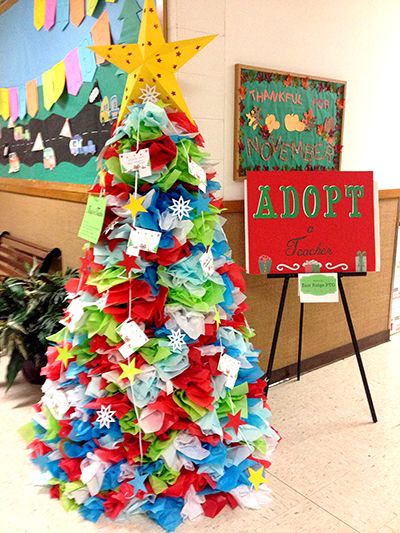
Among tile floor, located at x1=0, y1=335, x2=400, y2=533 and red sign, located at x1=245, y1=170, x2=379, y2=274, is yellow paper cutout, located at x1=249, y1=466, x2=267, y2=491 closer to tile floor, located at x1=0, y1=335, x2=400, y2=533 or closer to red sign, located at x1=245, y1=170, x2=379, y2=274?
tile floor, located at x1=0, y1=335, x2=400, y2=533

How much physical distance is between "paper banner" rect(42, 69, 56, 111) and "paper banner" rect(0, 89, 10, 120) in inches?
29.3

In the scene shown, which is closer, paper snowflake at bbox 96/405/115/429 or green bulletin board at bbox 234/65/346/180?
paper snowflake at bbox 96/405/115/429

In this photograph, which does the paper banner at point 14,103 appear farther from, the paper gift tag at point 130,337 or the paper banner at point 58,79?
the paper gift tag at point 130,337

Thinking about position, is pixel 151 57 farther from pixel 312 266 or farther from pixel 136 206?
pixel 312 266

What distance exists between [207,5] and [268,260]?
1.12 metres

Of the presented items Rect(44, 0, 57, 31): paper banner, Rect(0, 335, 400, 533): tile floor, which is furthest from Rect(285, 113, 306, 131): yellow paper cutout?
Rect(44, 0, 57, 31): paper banner

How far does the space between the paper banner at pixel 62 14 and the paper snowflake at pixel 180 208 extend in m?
1.65

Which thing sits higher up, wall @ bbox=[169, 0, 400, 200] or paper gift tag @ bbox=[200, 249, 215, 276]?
wall @ bbox=[169, 0, 400, 200]

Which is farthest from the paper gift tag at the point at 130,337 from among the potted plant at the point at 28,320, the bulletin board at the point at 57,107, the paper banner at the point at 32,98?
Result: the paper banner at the point at 32,98

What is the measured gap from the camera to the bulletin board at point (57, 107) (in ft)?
7.41

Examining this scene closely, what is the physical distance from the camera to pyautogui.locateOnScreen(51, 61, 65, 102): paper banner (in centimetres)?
271

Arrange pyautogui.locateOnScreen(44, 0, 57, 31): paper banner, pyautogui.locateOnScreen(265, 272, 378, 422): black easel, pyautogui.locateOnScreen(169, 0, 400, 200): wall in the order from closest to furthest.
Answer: pyautogui.locateOnScreen(169, 0, 400, 200): wall, pyautogui.locateOnScreen(265, 272, 378, 422): black easel, pyautogui.locateOnScreen(44, 0, 57, 31): paper banner

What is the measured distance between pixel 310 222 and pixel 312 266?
0.70ft

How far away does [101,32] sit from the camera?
7.44 feet
